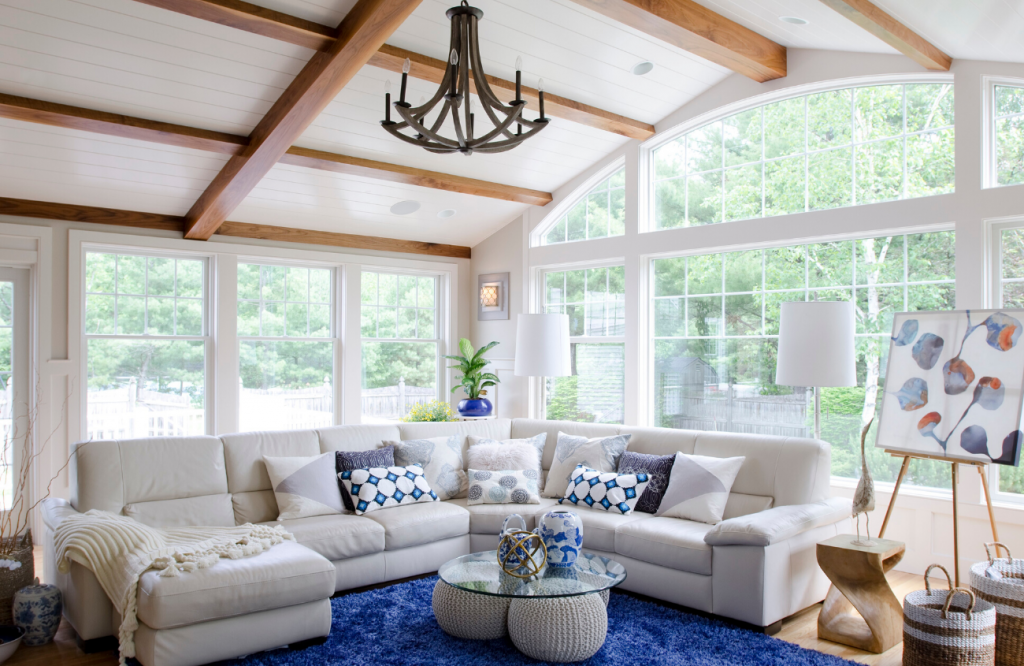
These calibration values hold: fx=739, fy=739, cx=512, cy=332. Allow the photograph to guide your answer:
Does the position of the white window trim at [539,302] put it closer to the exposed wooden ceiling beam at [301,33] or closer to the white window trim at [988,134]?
the exposed wooden ceiling beam at [301,33]

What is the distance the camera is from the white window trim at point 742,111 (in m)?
4.31

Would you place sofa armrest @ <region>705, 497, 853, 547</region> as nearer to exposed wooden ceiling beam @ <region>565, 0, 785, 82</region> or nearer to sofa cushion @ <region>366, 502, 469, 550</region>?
sofa cushion @ <region>366, 502, 469, 550</region>

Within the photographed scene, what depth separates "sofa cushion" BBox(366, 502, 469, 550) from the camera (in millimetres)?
3816

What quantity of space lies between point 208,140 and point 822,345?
3.59m

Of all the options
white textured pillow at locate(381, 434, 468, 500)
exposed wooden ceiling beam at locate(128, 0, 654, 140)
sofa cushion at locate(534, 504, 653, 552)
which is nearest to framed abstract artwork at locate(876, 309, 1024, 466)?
sofa cushion at locate(534, 504, 653, 552)

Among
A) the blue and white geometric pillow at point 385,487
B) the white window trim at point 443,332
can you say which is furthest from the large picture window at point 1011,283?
the white window trim at point 443,332

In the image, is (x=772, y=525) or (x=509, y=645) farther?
(x=772, y=525)

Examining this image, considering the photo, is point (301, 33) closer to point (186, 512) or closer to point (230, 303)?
point (186, 512)

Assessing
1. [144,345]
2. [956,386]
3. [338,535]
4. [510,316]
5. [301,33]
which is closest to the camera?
[956,386]

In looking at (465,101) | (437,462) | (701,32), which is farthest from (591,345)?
(465,101)

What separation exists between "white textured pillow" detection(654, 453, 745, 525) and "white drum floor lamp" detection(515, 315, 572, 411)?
44.9 inches

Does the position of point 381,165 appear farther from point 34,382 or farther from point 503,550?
point 503,550

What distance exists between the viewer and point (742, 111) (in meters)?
5.12

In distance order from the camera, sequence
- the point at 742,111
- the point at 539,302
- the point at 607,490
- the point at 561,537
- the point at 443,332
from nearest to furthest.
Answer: the point at 561,537
the point at 607,490
the point at 742,111
the point at 539,302
the point at 443,332
